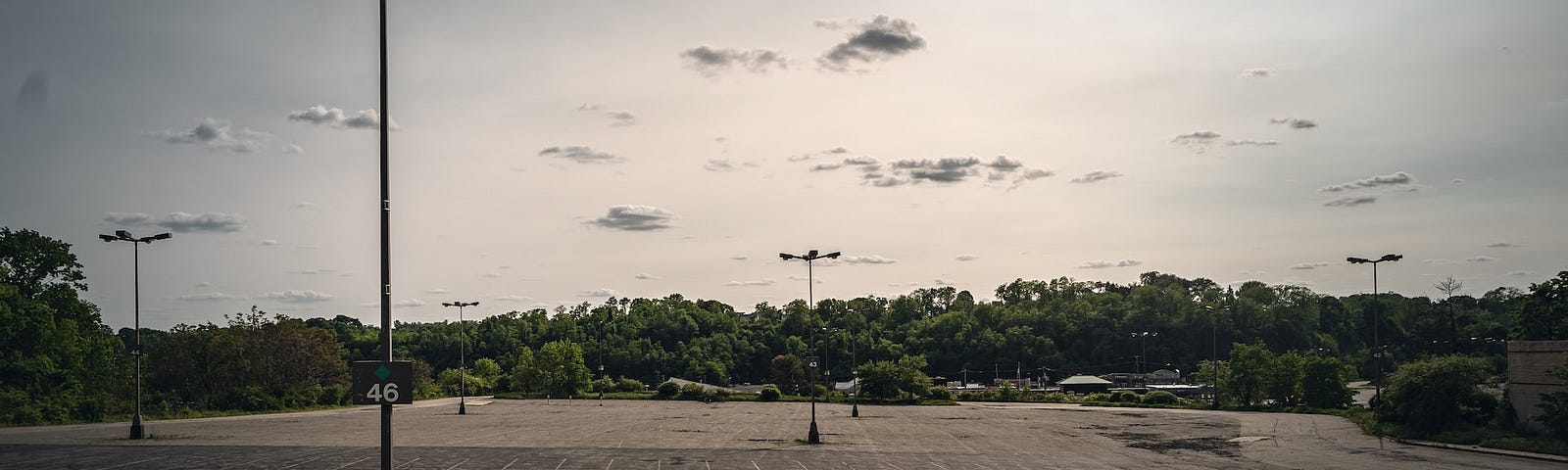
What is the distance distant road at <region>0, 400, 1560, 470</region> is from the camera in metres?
40.1

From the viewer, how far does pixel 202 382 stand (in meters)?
85.7

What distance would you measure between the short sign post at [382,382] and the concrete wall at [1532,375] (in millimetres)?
48738

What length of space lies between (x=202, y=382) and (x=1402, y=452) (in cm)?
8512

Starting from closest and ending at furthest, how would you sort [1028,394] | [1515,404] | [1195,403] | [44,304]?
1. [1515,404]
2. [44,304]
3. [1195,403]
4. [1028,394]

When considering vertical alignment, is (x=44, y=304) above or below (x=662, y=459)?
above

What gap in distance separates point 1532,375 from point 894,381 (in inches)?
2353

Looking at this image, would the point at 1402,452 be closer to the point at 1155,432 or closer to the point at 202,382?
the point at 1155,432

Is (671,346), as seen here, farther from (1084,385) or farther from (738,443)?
(738,443)

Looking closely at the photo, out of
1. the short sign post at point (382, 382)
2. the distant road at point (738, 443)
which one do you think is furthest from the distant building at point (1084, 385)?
the short sign post at point (382, 382)

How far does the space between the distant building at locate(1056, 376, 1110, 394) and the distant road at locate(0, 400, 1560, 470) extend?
185 ft

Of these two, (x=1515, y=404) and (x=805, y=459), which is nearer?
(x=805, y=459)

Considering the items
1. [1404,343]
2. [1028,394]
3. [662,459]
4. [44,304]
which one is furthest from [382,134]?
[1404,343]

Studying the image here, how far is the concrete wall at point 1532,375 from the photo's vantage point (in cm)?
4644

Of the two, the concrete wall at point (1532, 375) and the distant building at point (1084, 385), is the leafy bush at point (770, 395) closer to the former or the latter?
the distant building at point (1084, 385)
